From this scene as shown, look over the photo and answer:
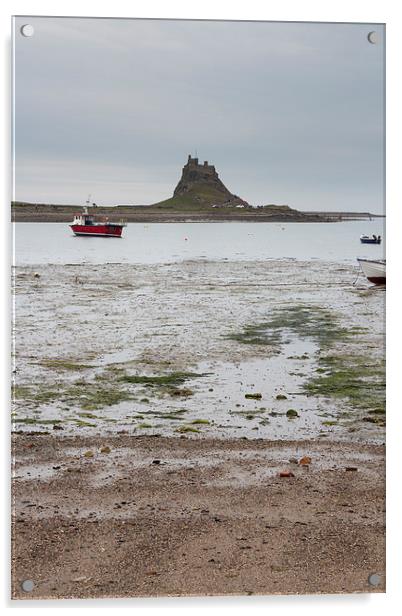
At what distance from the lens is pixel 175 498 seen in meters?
3.68

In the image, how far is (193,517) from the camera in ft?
11.9

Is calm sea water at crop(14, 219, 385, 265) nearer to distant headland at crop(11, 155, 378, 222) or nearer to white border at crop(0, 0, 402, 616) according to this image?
distant headland at crop(11, 155, 378, 222)

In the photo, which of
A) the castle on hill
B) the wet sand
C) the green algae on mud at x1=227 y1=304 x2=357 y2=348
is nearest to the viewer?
the wet sand

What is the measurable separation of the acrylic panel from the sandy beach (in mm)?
10

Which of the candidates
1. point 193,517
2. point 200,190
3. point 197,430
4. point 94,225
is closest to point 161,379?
point 197,430

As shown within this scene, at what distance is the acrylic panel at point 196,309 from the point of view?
361cm

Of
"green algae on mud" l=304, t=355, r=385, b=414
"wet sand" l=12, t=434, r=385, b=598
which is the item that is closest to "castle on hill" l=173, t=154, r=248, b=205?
"green algae on mud" l=304, t=355, r=385, b=414

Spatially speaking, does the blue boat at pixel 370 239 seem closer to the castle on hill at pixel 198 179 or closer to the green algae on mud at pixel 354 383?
the green algae on mud at pixel 354 383

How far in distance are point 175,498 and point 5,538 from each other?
84cm

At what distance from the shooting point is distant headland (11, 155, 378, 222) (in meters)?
3.84

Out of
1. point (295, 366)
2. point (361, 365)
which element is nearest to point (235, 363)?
point (295, 366)

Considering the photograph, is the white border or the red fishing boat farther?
the red fishing boat

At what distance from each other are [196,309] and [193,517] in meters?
1.06
